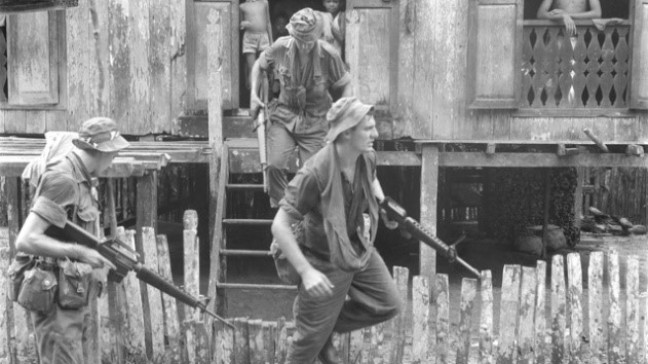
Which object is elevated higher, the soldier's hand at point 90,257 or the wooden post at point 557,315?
the soldier's hand at point 90,257

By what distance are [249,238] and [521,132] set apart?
16.6 feet

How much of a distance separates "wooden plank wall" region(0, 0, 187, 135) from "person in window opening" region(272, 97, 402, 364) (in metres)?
6.08

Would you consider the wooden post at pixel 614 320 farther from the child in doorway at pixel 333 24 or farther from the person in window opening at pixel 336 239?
the child in doorway at pixel 333 24

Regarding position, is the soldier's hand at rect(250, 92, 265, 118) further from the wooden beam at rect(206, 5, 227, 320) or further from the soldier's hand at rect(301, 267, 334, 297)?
the soldier's hand at rect(301, 267, 334, 297)

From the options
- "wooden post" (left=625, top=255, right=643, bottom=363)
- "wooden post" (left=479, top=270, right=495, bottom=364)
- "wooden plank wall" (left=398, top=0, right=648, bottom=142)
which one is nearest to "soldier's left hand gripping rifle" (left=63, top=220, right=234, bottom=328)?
"wooden post" (left=479, top=270, right=495, bottom=364)

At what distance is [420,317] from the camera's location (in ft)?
24.5

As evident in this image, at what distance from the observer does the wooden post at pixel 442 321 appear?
24.4 feet

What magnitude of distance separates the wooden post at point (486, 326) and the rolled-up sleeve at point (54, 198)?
3.38 m

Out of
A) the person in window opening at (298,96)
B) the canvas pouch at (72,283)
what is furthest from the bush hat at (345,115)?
the person in window opening at (298,96)

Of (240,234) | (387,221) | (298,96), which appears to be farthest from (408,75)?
(387,221)

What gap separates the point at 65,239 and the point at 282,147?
10.1 feet

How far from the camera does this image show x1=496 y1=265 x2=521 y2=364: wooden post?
756 centimetres

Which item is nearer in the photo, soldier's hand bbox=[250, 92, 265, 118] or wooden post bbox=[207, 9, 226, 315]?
soldier's hand bbox=[250, 92, 265, 118]

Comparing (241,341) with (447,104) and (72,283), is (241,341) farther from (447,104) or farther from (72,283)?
(447,104)
